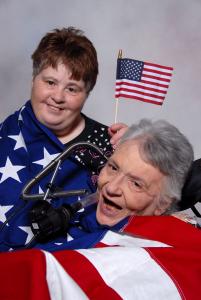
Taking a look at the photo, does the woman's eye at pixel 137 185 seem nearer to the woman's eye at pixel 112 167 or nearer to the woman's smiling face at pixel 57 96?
the woman's eye at pixel 112 167

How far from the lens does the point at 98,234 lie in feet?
5.01

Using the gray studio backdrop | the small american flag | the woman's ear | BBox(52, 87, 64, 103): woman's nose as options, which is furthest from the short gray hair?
the gray studio backdrop

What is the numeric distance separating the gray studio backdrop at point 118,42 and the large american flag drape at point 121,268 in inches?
63.7

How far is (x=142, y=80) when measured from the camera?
2545 millimetres

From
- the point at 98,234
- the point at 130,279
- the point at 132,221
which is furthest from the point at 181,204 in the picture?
the point at 130,279

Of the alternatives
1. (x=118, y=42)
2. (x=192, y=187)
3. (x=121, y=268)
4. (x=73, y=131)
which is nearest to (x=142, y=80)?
(x=73, y=131)

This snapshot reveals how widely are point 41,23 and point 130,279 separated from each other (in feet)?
6.75

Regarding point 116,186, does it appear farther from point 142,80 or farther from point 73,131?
point 142,80

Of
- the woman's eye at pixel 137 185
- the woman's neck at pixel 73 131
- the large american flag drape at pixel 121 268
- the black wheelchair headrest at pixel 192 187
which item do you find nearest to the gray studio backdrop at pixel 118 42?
the woman's neck at pixel 73 131

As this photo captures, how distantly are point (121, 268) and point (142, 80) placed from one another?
Answer: 4.46 feet

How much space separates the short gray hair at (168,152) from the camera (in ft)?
5.44

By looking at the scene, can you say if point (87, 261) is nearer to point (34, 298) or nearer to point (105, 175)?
point (34, 298)

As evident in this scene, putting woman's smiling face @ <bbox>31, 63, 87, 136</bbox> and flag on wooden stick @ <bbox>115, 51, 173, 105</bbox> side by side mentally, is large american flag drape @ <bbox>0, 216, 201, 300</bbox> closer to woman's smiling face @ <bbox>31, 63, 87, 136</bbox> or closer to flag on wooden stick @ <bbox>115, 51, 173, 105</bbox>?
woman's smiling face @ <bbox>31, 63, 87, 136</bbox>

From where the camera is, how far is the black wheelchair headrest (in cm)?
173
